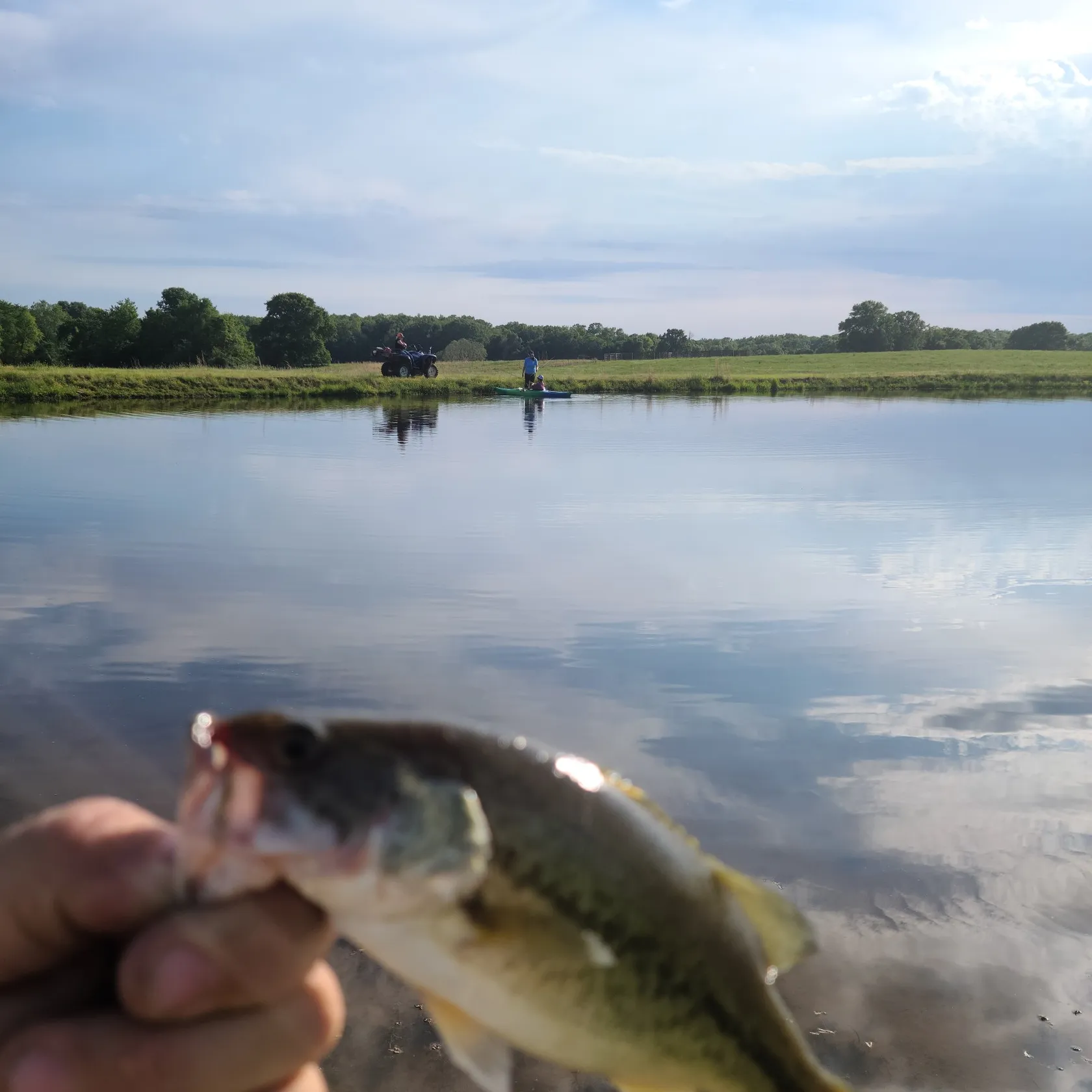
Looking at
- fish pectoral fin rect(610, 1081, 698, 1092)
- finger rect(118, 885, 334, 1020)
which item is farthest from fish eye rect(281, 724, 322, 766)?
fish pectoral fin rect(610, 1081, 698, 1092)

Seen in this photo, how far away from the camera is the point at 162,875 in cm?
198

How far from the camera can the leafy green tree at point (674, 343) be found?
125125 mm

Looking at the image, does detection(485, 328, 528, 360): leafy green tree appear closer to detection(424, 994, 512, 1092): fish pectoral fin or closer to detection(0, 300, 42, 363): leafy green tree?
detection(0, 300, 42, 363): leafy green tree

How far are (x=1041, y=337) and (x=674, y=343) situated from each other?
55.7 meters

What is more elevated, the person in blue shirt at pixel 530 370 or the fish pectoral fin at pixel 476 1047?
the person in blue shirt at pixel 530 370

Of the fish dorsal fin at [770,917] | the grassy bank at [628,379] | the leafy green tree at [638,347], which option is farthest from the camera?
the leafy green tree at [638,347]

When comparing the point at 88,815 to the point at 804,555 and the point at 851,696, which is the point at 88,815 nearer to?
the point at 851,696

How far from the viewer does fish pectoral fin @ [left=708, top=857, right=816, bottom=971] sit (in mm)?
2191

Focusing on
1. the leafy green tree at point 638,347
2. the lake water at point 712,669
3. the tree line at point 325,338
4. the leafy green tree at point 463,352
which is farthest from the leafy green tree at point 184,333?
the lake water at point 712,669

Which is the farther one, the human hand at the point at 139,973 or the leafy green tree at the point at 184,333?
the leafy green tree at the point at 184,333

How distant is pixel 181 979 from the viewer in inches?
71.7

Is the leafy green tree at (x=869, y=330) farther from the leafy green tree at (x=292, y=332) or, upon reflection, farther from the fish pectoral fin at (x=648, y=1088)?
the fish pectoral fin at (x=648, y=1088)

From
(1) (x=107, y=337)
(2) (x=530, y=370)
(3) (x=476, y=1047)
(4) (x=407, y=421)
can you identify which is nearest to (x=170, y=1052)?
(3) (x=476, y=1047)

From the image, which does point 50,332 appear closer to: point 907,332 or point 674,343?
point 674,343
